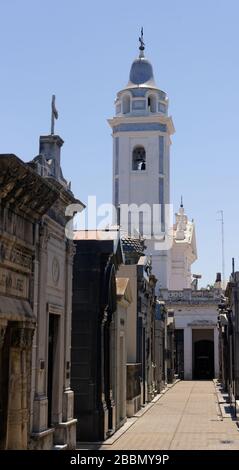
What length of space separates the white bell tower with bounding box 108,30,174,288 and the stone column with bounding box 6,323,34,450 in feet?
141

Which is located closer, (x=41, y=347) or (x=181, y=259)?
(x=41, y=347)

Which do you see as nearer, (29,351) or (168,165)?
(29,351)

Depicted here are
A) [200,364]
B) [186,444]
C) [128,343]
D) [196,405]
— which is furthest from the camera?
[200,364]

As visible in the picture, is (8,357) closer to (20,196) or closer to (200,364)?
(20,196)

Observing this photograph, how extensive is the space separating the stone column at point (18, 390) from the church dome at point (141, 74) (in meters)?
46.4

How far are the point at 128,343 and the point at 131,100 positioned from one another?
105 ft

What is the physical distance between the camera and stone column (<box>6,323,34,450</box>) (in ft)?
37.5

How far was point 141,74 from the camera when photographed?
187 ft

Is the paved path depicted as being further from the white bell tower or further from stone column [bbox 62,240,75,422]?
the white bell tower

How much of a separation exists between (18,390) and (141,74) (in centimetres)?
4790

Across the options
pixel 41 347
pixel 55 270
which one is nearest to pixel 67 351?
pixel 55 270

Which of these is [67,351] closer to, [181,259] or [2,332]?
[2,332]

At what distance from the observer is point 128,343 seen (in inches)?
1064

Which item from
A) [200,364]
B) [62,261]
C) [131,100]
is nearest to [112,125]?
[131,100]
